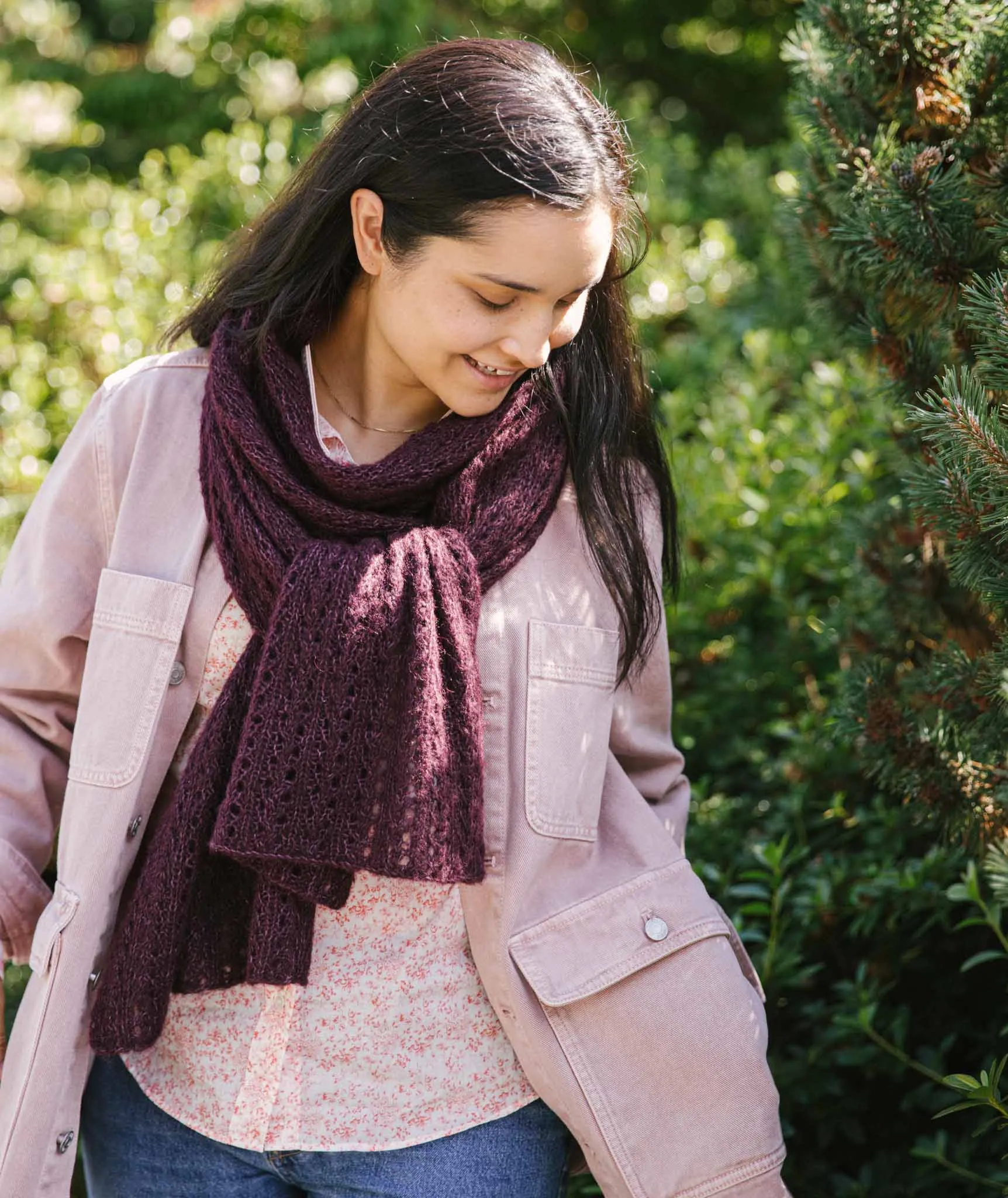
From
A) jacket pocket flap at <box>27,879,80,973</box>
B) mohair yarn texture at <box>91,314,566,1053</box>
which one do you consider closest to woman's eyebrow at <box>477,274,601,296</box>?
mohair yarn texture at <box>91,314,566,1053</box>

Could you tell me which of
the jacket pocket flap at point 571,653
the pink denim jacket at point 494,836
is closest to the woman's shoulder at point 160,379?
the pink denim jacket at point 494,836

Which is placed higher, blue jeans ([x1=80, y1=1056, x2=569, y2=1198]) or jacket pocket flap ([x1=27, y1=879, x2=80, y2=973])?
jacket pocket flap ([x1=27, y1=879, x2=80, y2=973])

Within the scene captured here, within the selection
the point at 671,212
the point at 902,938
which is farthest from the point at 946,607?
the point at 671,212

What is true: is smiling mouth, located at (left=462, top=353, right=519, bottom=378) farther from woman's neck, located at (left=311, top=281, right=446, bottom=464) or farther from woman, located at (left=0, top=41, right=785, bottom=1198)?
woman's neck, located at (left=311, top=281, right=446, bottom=464)

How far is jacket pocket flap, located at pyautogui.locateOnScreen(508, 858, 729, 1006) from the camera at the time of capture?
5.53 feet

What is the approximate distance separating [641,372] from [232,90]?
457 centimetres

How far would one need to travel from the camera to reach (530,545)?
1834 mm

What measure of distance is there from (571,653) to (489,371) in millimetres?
411

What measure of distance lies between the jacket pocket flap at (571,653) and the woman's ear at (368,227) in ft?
1.86

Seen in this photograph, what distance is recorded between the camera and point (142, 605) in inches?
68.0

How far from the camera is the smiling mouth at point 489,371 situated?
1778mm

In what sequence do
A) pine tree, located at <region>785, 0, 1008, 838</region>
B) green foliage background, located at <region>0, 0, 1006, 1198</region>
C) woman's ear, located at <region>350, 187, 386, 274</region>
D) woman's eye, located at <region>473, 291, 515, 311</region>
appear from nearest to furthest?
pine tree, located at <region>785, 0, 1008, 838</region>, woman's eye, located at <region>473, 291, 515, 311</region>, woman's ear, located at <region>350, 187, 386, 274</region>, green foliage background, located at <region>0, 0, 1006, 1198</region>

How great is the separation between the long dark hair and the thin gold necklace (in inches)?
2.2

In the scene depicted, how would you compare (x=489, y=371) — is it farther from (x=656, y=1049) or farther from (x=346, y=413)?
(x=656, y=1049)
